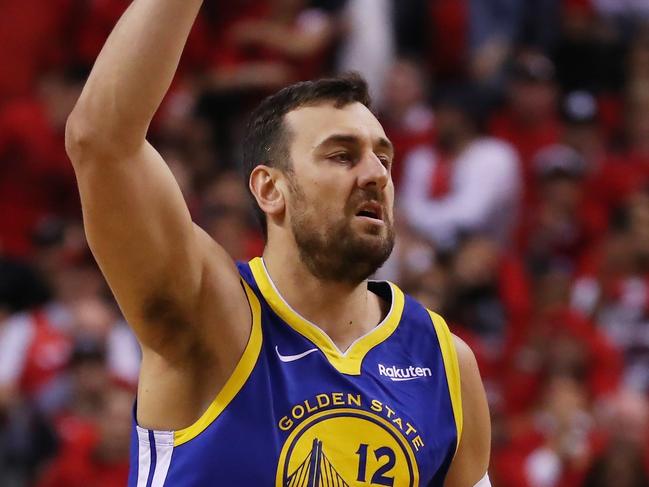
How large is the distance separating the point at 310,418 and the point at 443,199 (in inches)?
211

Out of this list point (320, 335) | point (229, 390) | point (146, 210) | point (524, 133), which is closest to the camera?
point (146, 210)

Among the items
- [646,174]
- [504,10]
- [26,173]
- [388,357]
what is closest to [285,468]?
[388,357]

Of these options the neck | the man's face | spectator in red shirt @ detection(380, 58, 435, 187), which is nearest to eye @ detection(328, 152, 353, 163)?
the man's face

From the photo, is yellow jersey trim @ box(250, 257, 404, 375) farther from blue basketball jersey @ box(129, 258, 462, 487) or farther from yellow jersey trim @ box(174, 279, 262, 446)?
yellow jersey trim @ box(174, 279, 262, 446)

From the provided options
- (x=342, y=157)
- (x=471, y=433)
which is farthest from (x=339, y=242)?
(x=471, y=433)

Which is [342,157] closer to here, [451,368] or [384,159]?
[384,159]

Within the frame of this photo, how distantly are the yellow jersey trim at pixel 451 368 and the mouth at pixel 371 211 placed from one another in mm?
408

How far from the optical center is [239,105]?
8.77 m

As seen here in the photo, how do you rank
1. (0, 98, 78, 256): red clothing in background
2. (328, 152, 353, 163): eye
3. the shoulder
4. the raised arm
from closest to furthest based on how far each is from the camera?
the raised arm → (328, 152, 353, 163): eye → the shoulder → (0, 98, 78, 256): red clothing in background

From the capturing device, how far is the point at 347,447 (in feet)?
10.2

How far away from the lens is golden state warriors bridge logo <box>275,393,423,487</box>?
Answer: 3064 millimetres

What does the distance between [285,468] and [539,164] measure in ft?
19.0

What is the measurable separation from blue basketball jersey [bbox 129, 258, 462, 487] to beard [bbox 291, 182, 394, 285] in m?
0.14

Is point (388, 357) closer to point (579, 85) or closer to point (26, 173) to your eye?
point (26, 173)
